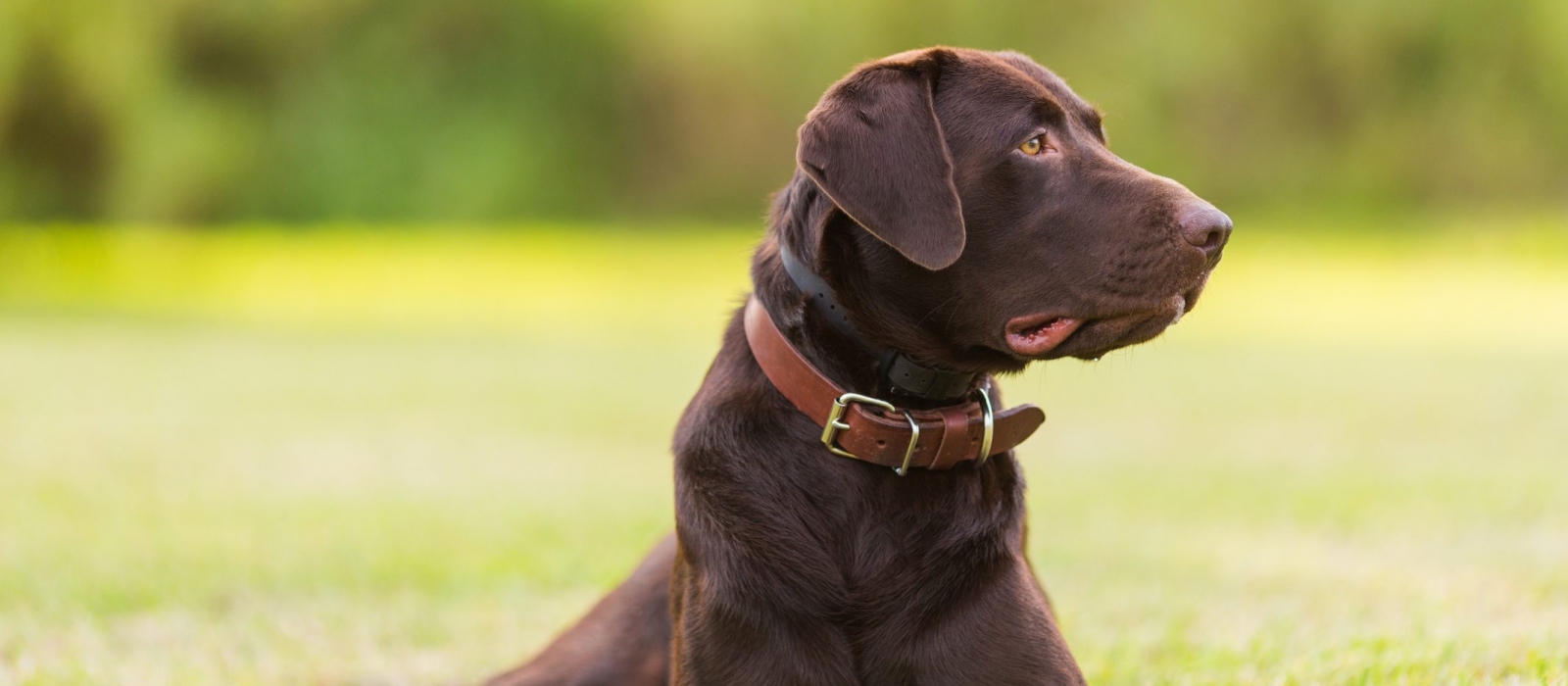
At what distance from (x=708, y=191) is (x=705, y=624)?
795 inches

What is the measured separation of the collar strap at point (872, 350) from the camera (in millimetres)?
2914

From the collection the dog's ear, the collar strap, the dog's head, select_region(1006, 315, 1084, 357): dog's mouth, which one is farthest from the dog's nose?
the collar strap

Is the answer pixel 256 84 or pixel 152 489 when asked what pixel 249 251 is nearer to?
pixel 256 84

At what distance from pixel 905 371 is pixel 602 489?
5385 mm

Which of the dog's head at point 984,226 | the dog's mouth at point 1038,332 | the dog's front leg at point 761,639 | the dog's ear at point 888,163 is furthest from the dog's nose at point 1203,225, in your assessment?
the dog's front leg at point 761,639

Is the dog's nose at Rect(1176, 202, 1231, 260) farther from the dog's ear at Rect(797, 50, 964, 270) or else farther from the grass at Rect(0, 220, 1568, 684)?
the grass at Rect(0, 220, 1568, 684)

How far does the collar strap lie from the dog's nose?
1.68ft

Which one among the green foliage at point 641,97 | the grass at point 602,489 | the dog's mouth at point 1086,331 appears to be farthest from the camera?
the green foliage at point 641,97

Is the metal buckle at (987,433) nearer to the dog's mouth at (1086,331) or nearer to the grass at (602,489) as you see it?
the dog's mouth at (1086,331)

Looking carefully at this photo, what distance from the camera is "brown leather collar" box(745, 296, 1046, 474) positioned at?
2.80 meters

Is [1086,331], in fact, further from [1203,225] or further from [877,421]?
[877,421]

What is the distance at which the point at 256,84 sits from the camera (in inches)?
874

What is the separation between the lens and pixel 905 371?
2926mm

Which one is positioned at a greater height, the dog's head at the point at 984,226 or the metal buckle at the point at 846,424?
the dog's head at the point at 984,226
